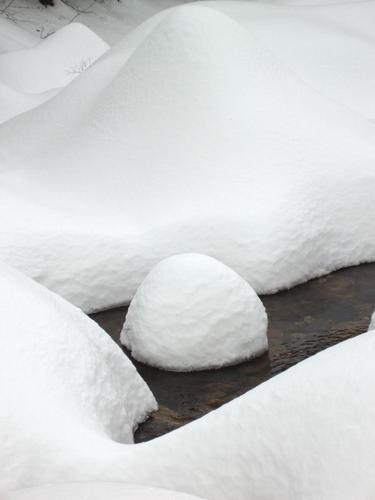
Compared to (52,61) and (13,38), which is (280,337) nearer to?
(52,61)

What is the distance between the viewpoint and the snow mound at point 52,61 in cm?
1261

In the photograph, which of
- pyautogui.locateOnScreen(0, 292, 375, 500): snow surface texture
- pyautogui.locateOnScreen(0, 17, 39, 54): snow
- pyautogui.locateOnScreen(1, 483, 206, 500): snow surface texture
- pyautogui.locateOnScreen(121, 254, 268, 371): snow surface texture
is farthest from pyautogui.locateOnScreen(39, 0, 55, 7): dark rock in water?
pyautogui.locateOnScreen(1, 483, 206, 500): snow surface texture

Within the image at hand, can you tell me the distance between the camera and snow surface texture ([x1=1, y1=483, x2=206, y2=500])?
9.84ft

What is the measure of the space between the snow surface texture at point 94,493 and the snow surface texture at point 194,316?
222cm

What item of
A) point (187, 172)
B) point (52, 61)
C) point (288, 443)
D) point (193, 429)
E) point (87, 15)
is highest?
point (288, 443)

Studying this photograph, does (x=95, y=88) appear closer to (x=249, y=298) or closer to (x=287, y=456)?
(x=249, y=298)

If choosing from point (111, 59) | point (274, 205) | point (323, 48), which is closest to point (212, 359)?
point (274, 205)

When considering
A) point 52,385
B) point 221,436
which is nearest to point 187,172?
point 52,385

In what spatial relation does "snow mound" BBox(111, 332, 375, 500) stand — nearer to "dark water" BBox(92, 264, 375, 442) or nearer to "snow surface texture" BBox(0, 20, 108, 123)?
"dark water" BBox(92, 264, 375, 442)

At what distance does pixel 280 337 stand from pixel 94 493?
9.87 ft

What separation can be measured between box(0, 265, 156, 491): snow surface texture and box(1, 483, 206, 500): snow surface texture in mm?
522

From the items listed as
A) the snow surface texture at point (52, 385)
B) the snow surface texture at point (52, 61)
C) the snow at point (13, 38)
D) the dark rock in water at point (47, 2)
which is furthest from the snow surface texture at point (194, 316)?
the dark rock in water at point (47, 2)

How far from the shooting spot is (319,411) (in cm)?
322

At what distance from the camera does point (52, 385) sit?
396 cm
